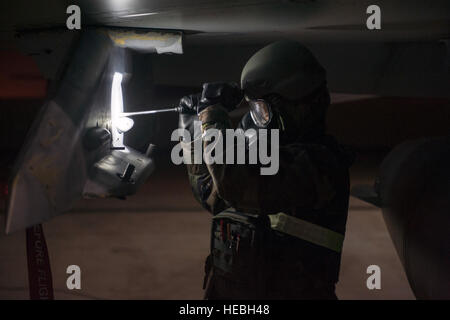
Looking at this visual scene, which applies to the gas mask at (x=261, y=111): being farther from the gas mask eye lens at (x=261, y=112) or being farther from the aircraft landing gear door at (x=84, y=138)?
the aircraft landing gear door at (x=84, y=138)

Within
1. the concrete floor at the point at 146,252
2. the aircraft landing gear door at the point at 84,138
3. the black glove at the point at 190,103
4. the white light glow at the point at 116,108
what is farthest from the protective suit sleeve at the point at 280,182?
the concrete floor at the point at 146,252

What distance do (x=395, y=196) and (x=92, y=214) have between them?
3.81m

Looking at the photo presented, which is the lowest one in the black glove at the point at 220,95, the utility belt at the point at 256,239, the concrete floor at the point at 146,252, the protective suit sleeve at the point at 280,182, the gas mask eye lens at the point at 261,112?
the concrete floor at the point at 146,252

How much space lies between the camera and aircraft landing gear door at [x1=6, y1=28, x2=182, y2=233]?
2.03m

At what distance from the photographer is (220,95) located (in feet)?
5.50

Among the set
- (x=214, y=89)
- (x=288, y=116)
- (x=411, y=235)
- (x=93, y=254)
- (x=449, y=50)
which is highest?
(x=449, y=50)

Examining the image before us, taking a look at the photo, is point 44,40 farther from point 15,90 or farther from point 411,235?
A: point 15,90

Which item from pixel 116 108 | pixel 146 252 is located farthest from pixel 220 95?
pixel 146 252

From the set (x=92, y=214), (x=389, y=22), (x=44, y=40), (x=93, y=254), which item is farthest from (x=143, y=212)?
(x=389, y=22)

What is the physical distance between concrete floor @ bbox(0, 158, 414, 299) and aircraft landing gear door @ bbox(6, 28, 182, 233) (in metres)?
1.29

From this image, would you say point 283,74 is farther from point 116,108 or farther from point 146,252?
point 146,252

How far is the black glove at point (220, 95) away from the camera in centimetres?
168

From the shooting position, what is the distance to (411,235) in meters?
2.76

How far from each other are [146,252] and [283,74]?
3.14 metres
